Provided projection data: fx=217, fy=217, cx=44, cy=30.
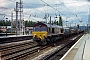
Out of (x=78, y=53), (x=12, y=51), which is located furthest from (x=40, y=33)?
(x=78, y=53)

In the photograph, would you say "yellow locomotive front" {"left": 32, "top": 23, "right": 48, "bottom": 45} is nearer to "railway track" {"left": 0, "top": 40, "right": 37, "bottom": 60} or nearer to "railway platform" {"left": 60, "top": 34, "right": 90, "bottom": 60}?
"railway track" {"left": 0, "top": 40, "right": 37, "bottom": 60}

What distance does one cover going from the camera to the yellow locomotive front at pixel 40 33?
96.8 ft

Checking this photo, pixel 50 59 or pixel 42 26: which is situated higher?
pixel 42 26

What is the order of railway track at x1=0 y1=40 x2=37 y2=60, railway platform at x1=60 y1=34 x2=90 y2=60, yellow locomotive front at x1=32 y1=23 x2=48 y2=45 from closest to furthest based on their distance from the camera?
railway platform at x1=60 y1=34 x2=90 y2=60, railway track at x1=0 y1=40 x2=37 y2=60, yellow locomotive front at x1=32 y1=23 x2=48 y2=45

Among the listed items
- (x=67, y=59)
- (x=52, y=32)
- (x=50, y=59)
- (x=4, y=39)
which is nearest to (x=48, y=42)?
(x=52, y=32)

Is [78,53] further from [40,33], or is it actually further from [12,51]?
[40,33]

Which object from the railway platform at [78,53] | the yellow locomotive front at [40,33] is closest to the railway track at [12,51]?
the yellow locomotive front at [40,33]

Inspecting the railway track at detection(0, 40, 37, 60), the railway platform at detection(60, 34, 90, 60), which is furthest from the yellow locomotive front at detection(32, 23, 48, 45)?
the railway platform at detection(60, 34, 90, 60)

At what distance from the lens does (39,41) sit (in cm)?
3014

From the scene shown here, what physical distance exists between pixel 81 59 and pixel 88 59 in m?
0.41

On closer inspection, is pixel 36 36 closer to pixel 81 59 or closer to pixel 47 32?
pixel 47 32

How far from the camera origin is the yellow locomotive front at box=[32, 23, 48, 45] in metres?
29.5

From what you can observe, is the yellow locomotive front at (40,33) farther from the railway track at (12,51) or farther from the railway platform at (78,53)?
the railway platform at (78,53)

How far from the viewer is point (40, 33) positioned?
98.0 ft
